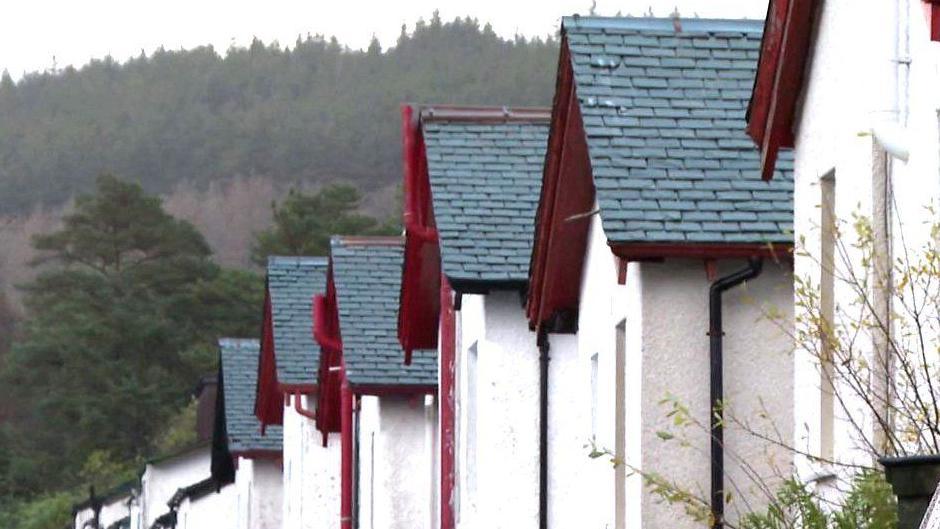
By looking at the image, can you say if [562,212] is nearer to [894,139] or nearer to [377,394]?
[894,139]

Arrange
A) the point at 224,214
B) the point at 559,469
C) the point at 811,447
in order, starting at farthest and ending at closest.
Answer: the point at 224,214 < the point at 559,469 < the point at 811,447

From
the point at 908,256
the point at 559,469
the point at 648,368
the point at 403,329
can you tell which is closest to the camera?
the point at 908,256

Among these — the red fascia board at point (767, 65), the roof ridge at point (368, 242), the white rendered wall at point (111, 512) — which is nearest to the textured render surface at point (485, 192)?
the red fascia board at point (767, 65)

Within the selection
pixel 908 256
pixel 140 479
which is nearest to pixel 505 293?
pixel 908 256

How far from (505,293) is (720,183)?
4.38 meters

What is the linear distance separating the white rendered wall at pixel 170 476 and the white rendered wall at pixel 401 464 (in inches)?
1020

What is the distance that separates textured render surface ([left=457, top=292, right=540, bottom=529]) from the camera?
2044 centimetres

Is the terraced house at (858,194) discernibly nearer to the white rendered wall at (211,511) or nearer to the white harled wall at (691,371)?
the white harled wall at (691,371)

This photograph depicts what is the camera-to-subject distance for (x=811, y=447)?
13258mm

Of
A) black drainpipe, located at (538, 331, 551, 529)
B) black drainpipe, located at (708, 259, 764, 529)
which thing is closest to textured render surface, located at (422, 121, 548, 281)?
black drainpipe, located at (538, 331, 551, 529)

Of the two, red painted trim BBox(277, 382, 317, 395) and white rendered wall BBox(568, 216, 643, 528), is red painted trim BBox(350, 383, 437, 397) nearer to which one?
white rendered wall BBox(568, 216, 643, 528)

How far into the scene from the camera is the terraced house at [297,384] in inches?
1303

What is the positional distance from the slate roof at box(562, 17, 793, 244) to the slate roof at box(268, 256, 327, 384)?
16414mm

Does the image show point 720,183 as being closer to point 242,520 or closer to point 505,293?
point 505,293
